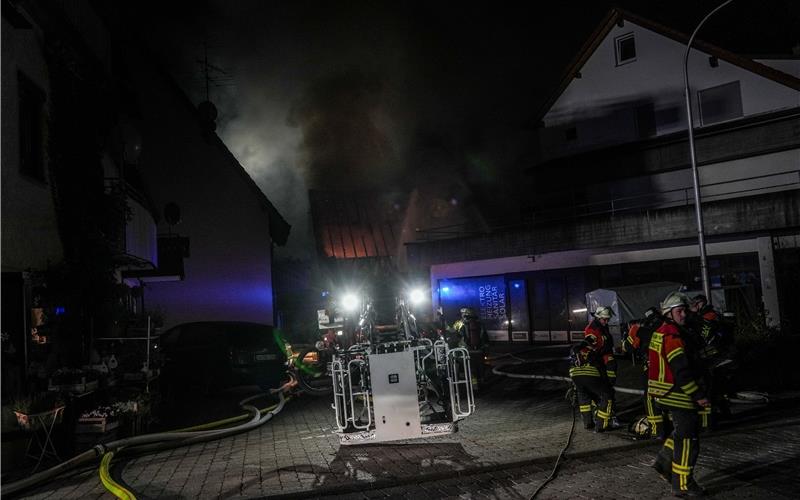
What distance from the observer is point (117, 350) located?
33.9 feet

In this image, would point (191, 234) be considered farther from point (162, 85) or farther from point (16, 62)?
point (16, 62)

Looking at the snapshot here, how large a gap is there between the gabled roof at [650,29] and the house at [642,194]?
0.05 m

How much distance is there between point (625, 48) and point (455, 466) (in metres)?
20.6

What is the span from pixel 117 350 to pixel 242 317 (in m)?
7.60

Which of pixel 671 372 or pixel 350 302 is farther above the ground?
pixel 350 302

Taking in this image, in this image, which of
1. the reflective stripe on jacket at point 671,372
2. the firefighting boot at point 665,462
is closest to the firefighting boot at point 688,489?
the firefighting boot at point 665,462

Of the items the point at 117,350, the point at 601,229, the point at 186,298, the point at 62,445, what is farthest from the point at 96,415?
the point at 601,229

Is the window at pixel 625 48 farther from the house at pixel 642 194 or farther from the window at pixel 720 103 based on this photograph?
the window at pixel 720 103

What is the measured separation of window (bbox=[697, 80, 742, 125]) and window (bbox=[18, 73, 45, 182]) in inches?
794

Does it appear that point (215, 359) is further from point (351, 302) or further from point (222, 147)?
point (222, 147)

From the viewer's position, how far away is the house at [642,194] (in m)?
16.2

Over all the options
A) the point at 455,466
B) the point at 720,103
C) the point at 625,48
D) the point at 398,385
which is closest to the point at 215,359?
the point at 398,385

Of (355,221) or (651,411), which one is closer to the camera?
(651,411)

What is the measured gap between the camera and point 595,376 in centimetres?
717
